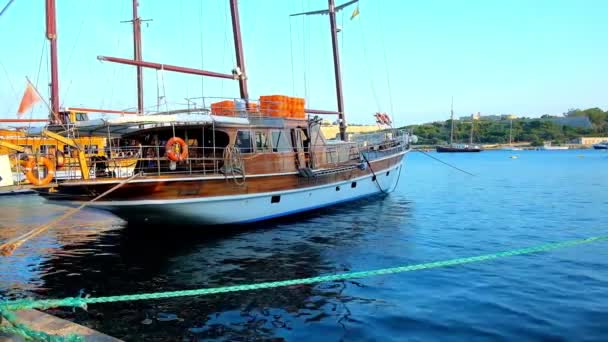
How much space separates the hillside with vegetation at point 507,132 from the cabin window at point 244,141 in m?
162

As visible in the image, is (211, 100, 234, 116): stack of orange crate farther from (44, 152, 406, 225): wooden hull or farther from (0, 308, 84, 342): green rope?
(0, 308, 84, 342): green rope

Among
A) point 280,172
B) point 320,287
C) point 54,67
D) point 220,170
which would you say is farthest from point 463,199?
point 54,67

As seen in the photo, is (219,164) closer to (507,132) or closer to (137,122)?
(137,122)

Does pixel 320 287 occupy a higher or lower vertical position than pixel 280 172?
lower

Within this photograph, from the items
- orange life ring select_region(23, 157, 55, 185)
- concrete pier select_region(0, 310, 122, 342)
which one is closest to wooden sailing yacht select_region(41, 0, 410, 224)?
orange life ring select_region(23, 157, 55, 185)

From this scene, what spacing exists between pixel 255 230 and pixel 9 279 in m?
7.41

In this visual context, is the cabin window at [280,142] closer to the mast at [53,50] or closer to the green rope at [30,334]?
the mast at [53,50]

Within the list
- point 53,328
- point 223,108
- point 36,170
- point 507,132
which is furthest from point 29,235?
point 507,132

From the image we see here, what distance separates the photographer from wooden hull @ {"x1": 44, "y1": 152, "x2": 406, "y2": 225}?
1266 cm

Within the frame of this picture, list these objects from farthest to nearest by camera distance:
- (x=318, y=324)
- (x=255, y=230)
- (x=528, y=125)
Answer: (x=528, y=125), (x=255, y=230), (x=318, y=324)

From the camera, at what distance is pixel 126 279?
33.0 ft

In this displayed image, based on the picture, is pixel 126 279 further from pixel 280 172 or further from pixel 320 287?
pixel 280 172

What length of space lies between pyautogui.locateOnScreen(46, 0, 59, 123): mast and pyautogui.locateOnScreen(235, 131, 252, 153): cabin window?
7.65 meters

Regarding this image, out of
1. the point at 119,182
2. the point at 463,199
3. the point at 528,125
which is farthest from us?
the point at 528,125
